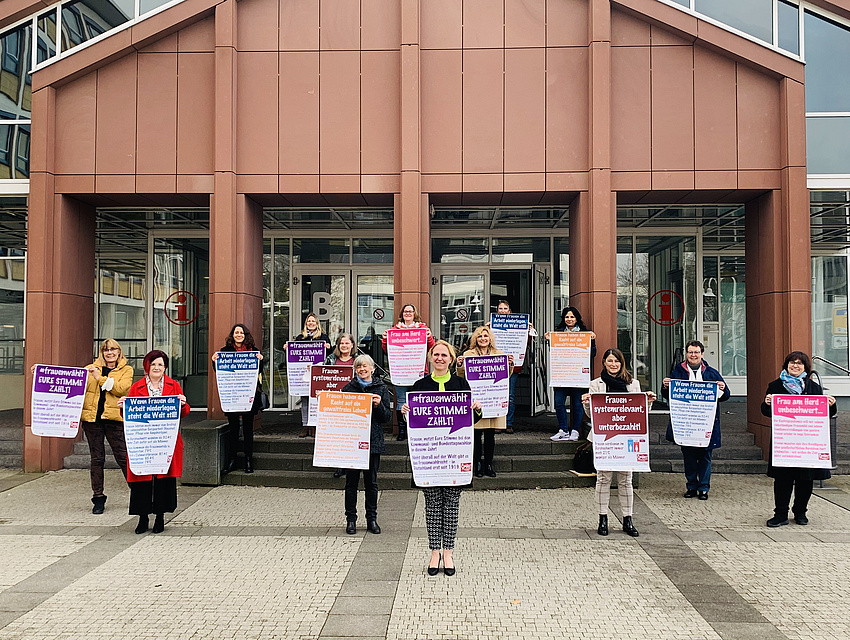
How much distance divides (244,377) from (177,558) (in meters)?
3.14

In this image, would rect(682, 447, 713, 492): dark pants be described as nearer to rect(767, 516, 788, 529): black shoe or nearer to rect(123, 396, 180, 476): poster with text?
rect(767, 516, 788, 529): black shoe

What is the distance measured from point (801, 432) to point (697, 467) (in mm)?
1564

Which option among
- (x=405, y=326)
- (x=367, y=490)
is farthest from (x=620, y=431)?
(x=405, y=326)

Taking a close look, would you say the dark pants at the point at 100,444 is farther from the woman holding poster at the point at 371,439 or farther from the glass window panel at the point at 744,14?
the glass window panel at the point at 744,14

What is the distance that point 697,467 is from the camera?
27.7 ft

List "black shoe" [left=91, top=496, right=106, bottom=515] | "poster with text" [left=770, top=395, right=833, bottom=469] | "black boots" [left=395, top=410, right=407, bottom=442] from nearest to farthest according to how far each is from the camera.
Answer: "poster with text" [left=770, top=395, right=833, bottom=469], "black shoe" [left=91, top=496, right=106, bottom=515], "black boots" [left=395, top=410, right=407, bottom=442]

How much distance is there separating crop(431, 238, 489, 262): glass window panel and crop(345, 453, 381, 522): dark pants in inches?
297

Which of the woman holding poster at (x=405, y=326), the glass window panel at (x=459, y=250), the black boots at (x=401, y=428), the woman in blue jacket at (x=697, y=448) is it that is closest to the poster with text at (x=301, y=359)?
the woman holding poster at (x=405, y=326)

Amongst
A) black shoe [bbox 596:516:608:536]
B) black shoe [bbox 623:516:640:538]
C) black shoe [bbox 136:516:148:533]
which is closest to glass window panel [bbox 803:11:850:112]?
black shoe [bbox 623:516:640:538]

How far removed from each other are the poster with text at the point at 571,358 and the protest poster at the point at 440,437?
372cm

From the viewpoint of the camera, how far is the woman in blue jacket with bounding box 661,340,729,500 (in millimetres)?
8109

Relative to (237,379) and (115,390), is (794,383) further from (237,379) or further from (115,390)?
(115,390)

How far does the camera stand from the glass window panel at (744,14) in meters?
10.3

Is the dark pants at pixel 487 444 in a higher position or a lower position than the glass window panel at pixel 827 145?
lower
